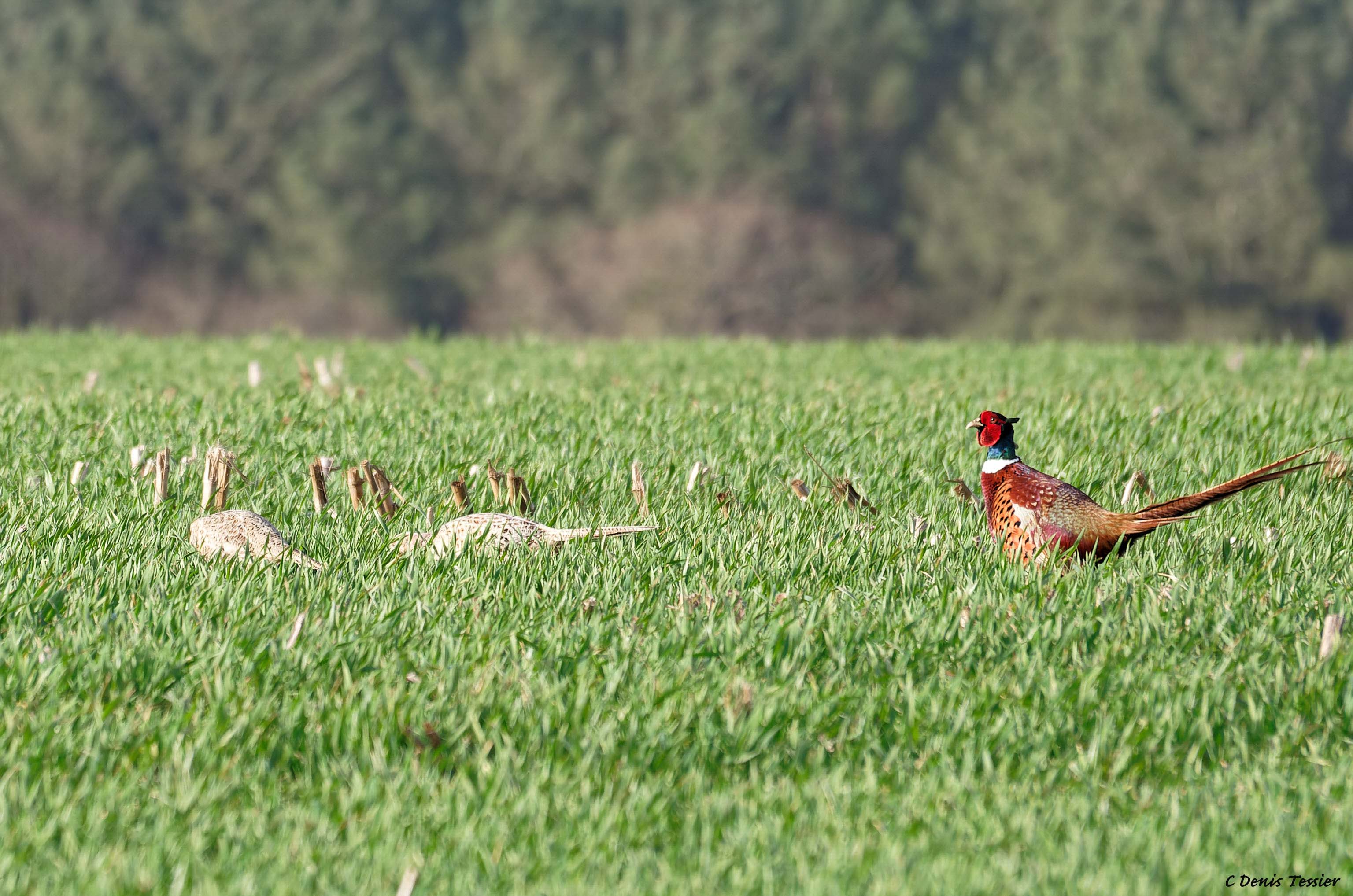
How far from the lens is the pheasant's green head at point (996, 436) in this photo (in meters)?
3.47

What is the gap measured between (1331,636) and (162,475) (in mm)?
2913

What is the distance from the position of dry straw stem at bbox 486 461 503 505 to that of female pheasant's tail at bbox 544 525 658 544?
490 mm

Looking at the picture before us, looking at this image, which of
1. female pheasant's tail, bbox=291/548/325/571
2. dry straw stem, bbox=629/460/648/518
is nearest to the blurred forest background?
dry straw stem, bbox=629/460/648/518

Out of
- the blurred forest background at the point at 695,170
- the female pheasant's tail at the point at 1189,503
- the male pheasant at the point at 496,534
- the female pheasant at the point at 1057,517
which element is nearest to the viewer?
the female pheasant's tail at the point at 1189,503

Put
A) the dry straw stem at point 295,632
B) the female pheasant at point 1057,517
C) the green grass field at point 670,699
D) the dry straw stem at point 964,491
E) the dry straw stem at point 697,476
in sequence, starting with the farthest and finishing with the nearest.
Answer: the dry straw stem at point 697,476
the dry straw stem at point 964,491
the female pheasant at point 1057,517
the dry straw stem at point 295,632
the green grass field at point 670,699

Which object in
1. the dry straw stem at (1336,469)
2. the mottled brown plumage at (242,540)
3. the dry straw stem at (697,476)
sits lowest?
the mottled brown plumage at (242,540)

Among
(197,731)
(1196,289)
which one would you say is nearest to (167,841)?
(197,731)

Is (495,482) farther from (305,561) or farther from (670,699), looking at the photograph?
(670,699)

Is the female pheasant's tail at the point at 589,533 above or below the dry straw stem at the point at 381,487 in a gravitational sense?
below

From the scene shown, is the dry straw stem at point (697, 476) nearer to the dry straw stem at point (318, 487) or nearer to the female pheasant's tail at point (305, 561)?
the dry straw stem at point (318, 487)

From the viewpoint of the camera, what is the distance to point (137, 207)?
1199 inches

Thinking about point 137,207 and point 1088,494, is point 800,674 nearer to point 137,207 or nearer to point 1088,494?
point 1088,494

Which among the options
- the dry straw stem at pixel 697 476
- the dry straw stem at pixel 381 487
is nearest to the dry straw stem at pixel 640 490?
the dry straw stem at pixel 697 476

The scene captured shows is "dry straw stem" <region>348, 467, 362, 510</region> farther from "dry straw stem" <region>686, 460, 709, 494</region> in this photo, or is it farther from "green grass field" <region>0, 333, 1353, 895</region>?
"dry straw stem" <region>686, 460, 709, 494</region>
